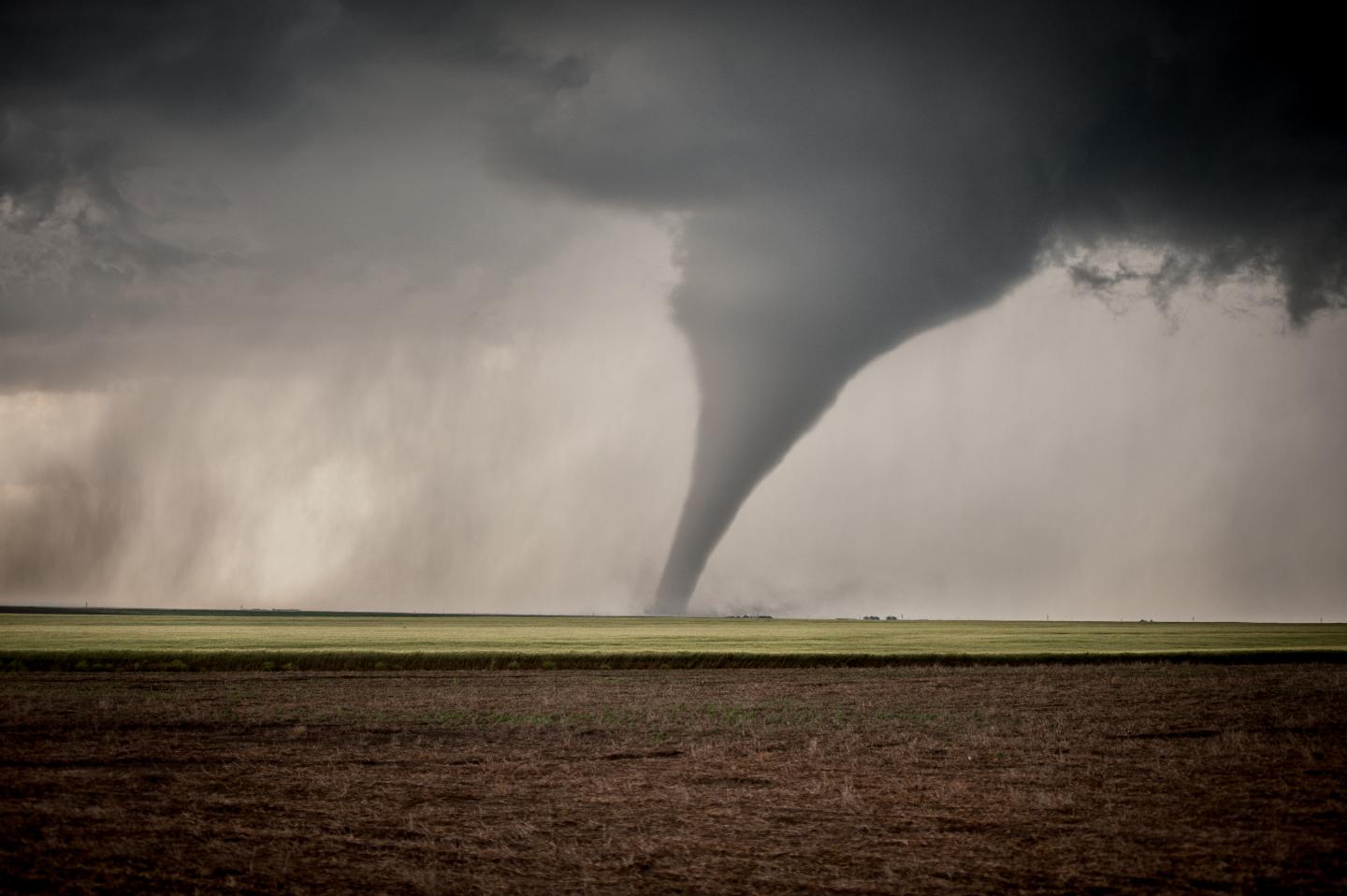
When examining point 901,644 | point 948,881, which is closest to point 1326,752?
point 948,881

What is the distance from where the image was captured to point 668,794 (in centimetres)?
1642

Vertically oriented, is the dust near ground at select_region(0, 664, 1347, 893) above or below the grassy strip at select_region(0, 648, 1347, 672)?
above

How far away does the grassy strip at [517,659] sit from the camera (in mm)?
45438

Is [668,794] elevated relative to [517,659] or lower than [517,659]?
elevated

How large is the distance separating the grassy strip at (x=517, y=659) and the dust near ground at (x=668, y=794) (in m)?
15.4

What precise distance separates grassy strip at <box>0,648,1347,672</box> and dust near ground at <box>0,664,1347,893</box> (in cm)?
1542

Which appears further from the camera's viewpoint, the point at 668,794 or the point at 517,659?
the point at 517,659

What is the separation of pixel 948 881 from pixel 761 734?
42.3ft

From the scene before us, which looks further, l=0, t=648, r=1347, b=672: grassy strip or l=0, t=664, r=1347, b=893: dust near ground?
l=0, t=648, r=1347, b=672: grassy strip

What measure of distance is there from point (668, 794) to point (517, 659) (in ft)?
117

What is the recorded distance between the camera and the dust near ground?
1156 centimetres

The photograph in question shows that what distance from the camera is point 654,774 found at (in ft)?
60.2

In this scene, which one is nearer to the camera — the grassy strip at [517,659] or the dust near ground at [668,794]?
the dust near ground at [668,794]

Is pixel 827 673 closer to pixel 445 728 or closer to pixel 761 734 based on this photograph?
pixel 761 734
